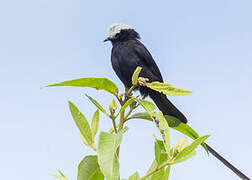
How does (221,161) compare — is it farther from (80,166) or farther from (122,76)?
(122,76)

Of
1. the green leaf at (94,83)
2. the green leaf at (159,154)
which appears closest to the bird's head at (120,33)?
the green leaf at (94,83)

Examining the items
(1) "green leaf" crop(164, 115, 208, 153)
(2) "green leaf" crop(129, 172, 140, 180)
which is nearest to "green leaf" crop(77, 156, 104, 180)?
(2) "green leaf" crop(129, 172, 140, 180)

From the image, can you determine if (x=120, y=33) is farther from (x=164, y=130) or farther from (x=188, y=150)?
(x=188, y=150)

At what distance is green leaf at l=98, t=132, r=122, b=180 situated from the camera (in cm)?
114

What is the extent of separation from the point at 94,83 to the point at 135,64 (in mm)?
1997

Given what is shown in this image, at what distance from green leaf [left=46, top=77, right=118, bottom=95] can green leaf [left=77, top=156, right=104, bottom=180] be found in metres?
0.30

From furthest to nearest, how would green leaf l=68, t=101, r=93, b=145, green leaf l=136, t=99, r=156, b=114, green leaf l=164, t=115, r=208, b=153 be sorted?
1. green leaf l=164, t=115, r=208, b=153
2. green leaf l=136, t=99, r=156, b=114
3. green leaf l=68, t=101, r=93, b=145

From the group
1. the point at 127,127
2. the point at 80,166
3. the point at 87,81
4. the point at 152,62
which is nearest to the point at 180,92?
the point at 127,127

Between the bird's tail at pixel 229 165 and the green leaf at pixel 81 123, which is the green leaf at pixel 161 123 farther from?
the bird's tail at pixel 229 165

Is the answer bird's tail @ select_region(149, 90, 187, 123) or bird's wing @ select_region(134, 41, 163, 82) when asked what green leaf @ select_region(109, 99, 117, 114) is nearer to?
bird's tail @ select_region(149, 90, 187, 123)

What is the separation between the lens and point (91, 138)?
1.39 metres

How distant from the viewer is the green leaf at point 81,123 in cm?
137

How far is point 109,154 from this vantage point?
123 centimetres

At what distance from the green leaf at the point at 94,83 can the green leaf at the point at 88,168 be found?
30cm
